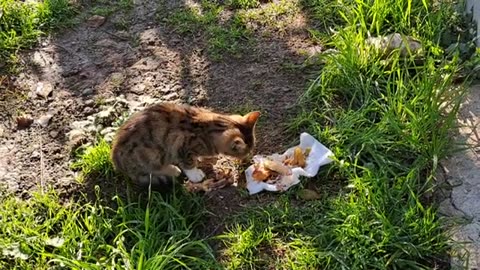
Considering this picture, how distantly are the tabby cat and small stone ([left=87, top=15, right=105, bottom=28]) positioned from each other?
5.20 ft

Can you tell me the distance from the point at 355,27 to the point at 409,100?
74cm

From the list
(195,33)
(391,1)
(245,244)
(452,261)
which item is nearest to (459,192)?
(452,261)

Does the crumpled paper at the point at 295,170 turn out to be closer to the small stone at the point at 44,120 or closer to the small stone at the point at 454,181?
the small stone at the point at 454,181

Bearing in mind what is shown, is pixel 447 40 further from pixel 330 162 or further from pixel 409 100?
pixel 330 162

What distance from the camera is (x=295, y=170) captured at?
3574 mm

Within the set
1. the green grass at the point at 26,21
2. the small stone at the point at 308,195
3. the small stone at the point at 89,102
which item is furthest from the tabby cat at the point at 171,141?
the green grass at the point at 26,21

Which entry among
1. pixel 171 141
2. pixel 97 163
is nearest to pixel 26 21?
pixel 97 163

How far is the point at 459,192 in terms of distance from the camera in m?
3.40

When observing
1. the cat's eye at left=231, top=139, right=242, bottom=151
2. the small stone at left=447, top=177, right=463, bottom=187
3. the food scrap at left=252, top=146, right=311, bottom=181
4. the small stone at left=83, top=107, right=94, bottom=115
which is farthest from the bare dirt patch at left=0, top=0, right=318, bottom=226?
the small stone at left=447, top=177, right=463, bottom=187

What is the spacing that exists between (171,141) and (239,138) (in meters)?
0.34

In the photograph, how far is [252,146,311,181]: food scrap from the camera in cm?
358

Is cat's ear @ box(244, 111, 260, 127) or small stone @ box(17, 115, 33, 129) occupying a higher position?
cat's ear @ box(244, 111, 260, 127)

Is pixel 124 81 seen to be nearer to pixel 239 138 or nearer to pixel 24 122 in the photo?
pixel 24 122

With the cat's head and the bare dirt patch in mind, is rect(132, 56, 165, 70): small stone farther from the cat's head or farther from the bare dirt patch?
the cat's head
